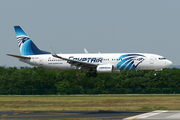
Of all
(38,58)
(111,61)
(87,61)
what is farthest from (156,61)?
(38,58)

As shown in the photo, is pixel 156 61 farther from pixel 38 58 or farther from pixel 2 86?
pixel 2 86

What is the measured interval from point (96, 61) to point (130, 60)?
6004 mm

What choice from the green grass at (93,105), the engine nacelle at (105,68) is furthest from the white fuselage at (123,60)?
the green grass at (93,105)

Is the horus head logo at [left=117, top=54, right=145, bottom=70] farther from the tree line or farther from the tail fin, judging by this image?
the tree line

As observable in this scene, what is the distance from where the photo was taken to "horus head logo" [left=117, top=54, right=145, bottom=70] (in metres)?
55.8

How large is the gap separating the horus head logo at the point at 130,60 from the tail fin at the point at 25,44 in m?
15.6

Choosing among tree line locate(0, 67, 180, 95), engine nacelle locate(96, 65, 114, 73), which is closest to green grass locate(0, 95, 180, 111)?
engine nacelle locate(96, 65, 114, 73)

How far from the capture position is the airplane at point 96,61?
5594 cm

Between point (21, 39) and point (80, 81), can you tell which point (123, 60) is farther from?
point (80, 81)

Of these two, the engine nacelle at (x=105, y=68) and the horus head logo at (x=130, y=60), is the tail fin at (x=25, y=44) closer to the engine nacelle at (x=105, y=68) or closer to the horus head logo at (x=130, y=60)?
the engine nacelle at (x=105, y=68)

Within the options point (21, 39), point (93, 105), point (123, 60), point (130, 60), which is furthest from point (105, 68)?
point (21, 39)

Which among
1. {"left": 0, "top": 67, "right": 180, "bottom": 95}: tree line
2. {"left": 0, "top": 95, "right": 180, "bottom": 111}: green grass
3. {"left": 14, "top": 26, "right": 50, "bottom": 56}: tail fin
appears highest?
{"left": 14, "top": 26, "right": 50, "bottom": 56}: tail fin

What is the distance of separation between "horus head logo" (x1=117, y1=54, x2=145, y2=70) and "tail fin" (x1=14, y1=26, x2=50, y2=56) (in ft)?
51.3

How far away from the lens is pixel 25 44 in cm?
6450
